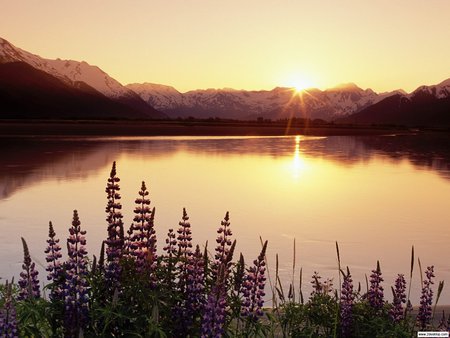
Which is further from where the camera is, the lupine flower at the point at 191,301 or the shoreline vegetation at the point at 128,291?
the lupine flower at the point at 191,301

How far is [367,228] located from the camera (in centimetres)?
1986

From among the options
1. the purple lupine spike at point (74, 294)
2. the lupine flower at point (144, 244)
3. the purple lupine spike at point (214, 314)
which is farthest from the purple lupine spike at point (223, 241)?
the purple lupine spike at point (74, 294)

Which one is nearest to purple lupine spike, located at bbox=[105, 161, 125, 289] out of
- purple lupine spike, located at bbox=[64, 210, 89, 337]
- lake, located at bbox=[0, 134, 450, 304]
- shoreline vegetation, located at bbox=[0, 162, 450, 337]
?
shoreline vegetation, located at bbox=[0, 162, 450, 337]

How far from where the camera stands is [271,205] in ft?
82.3

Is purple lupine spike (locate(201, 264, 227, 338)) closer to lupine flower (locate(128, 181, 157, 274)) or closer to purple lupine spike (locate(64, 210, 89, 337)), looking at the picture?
lupine flower (locate(128, 181, 157, 274))

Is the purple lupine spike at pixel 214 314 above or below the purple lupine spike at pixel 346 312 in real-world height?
above

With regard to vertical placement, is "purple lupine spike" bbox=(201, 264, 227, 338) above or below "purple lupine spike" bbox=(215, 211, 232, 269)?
below

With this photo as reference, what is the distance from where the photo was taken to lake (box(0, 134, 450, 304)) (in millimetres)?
15703

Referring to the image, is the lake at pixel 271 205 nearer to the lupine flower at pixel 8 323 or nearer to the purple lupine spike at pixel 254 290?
the lupine flower at pixel 8 323

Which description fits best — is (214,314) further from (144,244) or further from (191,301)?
(144,244)

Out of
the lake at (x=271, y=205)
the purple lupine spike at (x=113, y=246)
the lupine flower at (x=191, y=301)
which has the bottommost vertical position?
the lake at (x=271, y=205)

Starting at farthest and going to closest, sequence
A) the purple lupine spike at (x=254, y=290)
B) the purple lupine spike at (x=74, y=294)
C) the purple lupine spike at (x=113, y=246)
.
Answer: the purple lupine spike at (x=254, y=290), the purple lupine spike at (x=113, y=246), the purple lupine spike at (x=74, y=294)

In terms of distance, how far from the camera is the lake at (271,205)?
1570 cm

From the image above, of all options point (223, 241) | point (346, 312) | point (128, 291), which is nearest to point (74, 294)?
point (128, 291)
